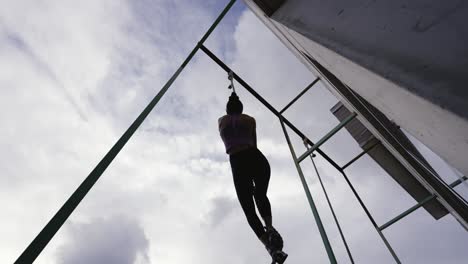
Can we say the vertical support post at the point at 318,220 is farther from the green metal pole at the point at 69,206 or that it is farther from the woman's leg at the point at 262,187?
the green metal pole at the point at 69,206

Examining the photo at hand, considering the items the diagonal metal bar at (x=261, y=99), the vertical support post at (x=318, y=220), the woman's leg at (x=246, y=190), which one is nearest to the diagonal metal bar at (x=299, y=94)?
the diagonal metal bar at (x=261, y=99)

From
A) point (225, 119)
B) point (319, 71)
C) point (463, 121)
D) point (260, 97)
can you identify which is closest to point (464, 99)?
point (463, 121)

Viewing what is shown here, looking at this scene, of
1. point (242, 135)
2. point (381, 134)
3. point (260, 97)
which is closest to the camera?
point (242, 135)

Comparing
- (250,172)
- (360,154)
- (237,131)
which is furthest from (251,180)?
(360,154)

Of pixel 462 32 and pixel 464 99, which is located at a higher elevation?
pixel 462 32

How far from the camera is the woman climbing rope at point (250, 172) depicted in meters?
2.34

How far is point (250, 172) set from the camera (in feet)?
8.75

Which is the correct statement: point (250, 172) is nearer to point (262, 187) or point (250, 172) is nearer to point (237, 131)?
point (262, 187)

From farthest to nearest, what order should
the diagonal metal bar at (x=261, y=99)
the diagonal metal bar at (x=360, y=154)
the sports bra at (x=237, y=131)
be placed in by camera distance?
the diagonal metal bar at (x=360, y=154) → the diagonal metal bar at (x=261, y=99) → the sports bra at (x=237, y=131)

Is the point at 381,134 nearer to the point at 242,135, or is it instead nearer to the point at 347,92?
the point at 347,92

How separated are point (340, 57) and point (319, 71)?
2.15 m

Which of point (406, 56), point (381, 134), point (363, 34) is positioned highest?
point (381, 134)

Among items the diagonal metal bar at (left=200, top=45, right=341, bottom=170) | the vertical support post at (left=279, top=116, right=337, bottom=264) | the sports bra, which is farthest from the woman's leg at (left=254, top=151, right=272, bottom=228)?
the diagonal metal bar at (left=200, top=45, right=341, bottom=170)

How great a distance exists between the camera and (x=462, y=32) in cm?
84
